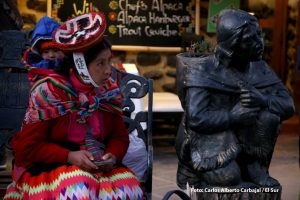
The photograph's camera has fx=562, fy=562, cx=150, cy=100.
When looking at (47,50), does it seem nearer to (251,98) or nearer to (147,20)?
(251,98)

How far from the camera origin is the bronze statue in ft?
9.45

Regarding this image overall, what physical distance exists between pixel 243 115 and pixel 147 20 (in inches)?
167

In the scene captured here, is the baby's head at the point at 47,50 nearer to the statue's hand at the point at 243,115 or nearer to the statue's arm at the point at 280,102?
the statue's hand at the point at 243,115

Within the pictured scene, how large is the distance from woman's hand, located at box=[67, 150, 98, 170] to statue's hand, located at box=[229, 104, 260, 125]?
768 mm

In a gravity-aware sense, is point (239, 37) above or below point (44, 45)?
above

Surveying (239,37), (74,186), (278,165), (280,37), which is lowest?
(278,165)

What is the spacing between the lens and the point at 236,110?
2.91 m

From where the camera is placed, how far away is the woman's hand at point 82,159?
8.67 ft

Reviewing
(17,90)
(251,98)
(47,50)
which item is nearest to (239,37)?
(251,98)

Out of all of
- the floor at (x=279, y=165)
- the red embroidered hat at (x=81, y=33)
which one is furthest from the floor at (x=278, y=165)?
the red embroidered hat at (x=81, y=33)

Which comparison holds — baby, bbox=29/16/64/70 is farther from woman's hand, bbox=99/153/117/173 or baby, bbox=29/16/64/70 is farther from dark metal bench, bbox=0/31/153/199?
woman's hand, bbox=99/153/117/173

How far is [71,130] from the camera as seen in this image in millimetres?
2771

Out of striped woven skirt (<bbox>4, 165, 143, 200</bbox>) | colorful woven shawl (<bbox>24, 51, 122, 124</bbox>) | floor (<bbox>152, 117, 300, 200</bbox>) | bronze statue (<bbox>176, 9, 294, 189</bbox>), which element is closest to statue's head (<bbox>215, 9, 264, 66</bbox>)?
bronze statue (<bbox>176, 9, 294, 189</bbox>)

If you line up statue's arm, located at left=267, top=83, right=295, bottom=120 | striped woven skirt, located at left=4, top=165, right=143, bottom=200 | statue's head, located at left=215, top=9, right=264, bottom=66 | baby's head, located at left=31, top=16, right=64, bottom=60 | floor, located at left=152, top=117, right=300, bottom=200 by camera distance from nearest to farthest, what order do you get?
striped woven skirt, located at left=4, top=165, right=143, bottom=200 → statue's head, located at left=215, top=9, right=264, bottom=66 → statue's arm, located at left=267, top=83, right=295, bottom=120 → baby's head, located at left=31, top=16, right=64, bottom=60 → floor, located at left=152, top=117, right=300, bottom=200
